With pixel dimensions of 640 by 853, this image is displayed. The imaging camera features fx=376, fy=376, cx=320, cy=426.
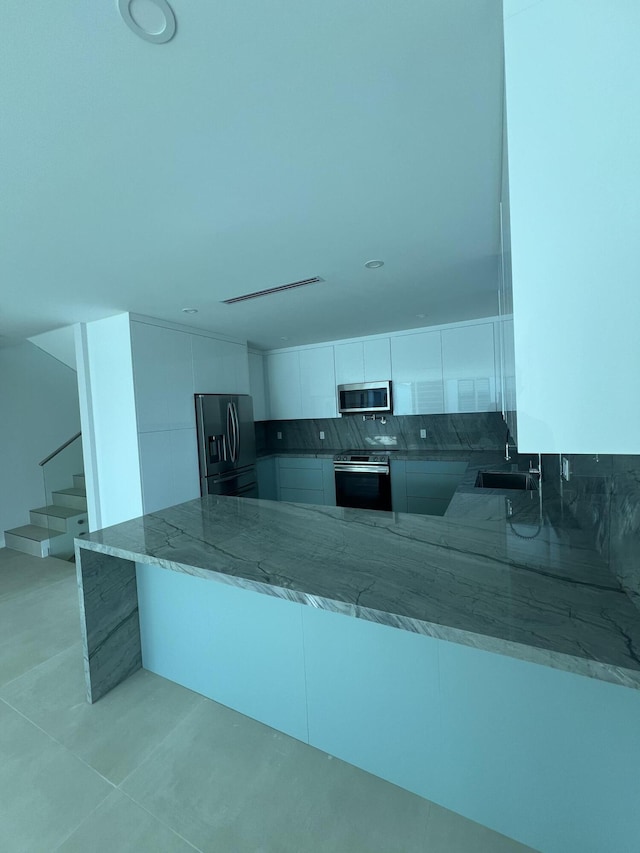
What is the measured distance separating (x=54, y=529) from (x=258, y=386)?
9.54 feet

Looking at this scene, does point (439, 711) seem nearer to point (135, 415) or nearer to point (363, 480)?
point (135, 415)

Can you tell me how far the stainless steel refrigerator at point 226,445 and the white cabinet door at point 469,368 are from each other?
2.35 meters

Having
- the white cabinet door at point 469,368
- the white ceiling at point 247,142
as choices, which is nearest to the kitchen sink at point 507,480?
the white cabinet door at point 469,368

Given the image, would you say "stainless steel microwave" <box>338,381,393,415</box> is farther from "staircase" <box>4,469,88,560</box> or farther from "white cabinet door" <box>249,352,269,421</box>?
"staircase" <box>4,469,88,560</box>

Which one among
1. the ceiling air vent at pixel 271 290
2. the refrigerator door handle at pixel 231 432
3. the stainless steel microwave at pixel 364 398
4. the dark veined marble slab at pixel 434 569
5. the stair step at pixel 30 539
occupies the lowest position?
the stair step at pixel 30 539

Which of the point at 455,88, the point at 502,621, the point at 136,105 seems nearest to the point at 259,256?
the point at 136,105

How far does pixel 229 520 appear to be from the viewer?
6.12ft

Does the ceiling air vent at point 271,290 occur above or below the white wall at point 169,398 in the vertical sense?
above

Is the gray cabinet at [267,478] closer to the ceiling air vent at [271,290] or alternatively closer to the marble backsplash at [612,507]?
the ceiling air vent at [271,290]

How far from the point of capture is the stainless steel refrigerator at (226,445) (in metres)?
3.76

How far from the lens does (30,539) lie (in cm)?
402

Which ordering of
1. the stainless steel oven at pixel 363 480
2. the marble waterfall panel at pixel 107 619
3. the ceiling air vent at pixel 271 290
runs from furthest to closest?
the stainless steel oven at pixel 363 480 < the ceiling air vent at pixel 271 290 < the marble waterfall panel at pixel 107 619

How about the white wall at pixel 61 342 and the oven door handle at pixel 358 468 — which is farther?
the oven door handle at pixel 358 468

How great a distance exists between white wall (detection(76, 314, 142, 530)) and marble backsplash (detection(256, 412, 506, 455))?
2383mm
